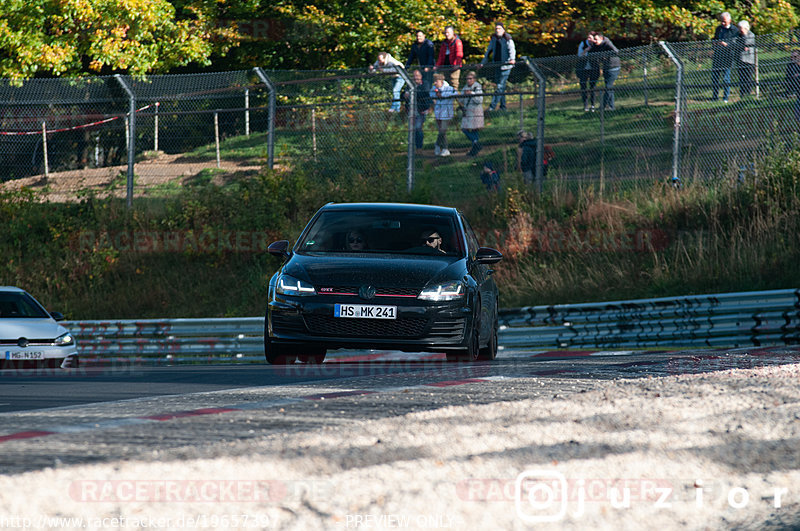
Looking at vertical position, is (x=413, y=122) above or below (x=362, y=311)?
above

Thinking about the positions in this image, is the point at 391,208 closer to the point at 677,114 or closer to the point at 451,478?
the point at 451,478

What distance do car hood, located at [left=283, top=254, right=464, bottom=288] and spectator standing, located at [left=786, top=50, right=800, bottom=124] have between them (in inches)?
364

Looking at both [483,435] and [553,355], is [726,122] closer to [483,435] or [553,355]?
[553,355]

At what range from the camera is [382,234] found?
37.9 feet

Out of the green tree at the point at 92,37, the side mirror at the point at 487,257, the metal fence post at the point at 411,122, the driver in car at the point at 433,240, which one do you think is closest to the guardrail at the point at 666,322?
the side mirror at the point at 487,257

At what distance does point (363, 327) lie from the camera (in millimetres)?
10273

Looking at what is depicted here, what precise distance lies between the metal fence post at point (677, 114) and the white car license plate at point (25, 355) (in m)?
10.9

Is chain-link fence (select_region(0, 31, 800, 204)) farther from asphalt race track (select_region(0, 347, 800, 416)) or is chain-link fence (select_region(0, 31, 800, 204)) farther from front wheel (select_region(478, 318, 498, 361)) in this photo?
front wheel (select_region(478, 318, 498, 361))

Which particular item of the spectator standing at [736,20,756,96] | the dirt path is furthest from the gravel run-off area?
the dirt path

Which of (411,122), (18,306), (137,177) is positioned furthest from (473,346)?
(137,177)

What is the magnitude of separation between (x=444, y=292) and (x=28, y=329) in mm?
6837

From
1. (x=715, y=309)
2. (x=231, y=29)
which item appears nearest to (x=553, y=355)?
(x=715, y=309)

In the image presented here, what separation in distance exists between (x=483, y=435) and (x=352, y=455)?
83 cm

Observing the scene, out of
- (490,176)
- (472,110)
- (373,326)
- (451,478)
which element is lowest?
(490,176)
